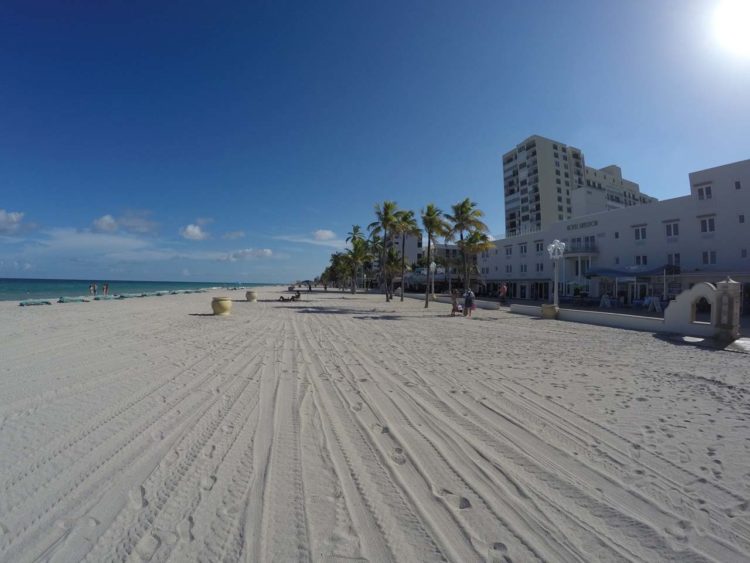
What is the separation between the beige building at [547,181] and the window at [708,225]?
40492 mm

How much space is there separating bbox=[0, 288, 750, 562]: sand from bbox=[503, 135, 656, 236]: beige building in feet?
222

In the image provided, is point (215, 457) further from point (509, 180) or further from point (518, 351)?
point (509, 180)

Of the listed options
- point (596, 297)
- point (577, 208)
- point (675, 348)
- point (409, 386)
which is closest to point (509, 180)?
point (577, 208)

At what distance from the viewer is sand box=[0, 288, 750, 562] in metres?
2.40

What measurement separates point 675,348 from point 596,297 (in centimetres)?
2556

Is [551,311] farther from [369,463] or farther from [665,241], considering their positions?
[369,463]

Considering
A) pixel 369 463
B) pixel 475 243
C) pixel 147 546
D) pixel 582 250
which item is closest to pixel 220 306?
pixel 369 463

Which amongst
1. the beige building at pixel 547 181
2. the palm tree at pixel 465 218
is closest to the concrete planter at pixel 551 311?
the palm tree at pixel 465 218

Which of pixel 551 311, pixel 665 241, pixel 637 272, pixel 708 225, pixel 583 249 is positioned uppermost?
pixel 708 225

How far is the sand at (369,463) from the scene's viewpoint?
7.88ft

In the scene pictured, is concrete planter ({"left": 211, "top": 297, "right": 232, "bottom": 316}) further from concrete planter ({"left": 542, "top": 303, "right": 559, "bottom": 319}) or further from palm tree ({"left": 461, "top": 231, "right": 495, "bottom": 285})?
palm tree ({"left": 461, "top": 231, "right": 495, "bottom": 285})

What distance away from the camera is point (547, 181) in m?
70.1

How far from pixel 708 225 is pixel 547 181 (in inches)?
1897

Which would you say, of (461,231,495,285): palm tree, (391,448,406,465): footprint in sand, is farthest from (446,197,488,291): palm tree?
(391,448,406,465): footprint in sand
